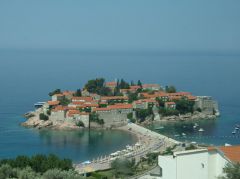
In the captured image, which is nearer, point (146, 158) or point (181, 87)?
point (146, 158)

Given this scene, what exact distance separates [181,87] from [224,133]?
2642 centimetres

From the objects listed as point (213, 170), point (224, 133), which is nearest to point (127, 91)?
point (224, 133)

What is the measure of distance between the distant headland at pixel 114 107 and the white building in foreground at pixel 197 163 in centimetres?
2060

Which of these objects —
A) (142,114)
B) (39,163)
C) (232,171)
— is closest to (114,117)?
(142,114)

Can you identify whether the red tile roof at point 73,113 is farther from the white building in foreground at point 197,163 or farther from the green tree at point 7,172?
the white building in foreground at point 197,163

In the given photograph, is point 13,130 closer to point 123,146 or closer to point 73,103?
point 73,103

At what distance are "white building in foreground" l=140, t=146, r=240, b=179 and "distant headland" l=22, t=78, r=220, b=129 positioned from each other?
2060 centimetres

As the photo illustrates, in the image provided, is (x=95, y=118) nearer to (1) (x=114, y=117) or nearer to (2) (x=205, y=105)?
(1) (x=114, y=117)

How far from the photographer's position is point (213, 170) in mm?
9844

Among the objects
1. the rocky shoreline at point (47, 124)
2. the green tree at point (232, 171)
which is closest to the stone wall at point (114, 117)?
the rocky shoreline at point (47, 124)

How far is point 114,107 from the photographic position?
103ft

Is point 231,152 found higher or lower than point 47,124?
higher

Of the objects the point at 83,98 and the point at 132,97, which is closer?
the point at 83,98

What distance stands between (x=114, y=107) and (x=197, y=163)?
71.7ft
